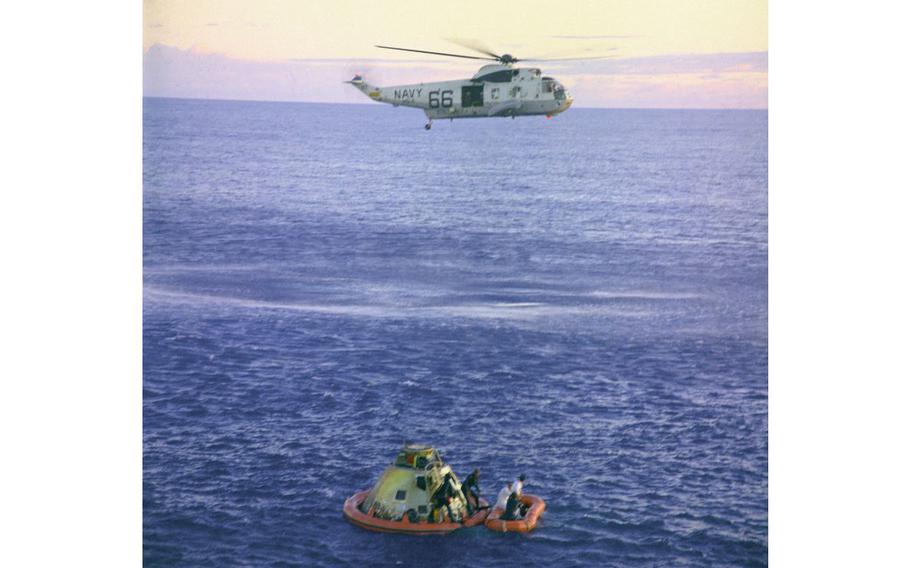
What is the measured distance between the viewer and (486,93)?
23516 millimetres

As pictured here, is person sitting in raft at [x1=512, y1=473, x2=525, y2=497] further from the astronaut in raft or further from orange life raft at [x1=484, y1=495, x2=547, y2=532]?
orange life raft at [x1=484, y1=495, x2=547, y2=532]

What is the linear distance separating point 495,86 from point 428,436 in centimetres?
574

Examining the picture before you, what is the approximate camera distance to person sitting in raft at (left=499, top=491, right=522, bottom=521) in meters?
20.8

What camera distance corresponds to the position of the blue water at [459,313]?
71.7 feet

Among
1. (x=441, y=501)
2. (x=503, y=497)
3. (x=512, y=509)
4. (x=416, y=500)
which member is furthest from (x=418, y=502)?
(x=512, y=509)

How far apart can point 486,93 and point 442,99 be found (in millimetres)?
806

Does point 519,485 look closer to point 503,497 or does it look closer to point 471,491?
point 503,497

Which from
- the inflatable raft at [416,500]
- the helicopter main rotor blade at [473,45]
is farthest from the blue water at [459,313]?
the helicopter main rotor blade at [473,45]

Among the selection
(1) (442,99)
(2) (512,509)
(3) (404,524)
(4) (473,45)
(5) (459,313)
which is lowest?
(3) (404,524)

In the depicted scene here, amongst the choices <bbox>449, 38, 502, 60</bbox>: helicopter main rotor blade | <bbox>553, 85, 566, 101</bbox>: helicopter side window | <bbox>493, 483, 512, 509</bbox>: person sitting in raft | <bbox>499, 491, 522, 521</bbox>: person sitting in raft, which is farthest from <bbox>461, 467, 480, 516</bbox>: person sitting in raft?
<bbox>449, 38, 502, 60</bbox>: helicopter main rotor blade

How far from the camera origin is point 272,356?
920 inches

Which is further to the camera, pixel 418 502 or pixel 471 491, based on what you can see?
pixel 471 491

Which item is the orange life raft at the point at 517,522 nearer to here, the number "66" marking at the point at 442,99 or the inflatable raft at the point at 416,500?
the inflatable raft at the point at 416,500

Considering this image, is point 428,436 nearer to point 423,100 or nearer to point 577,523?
point 577,523
